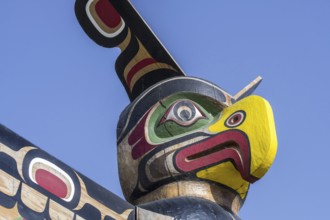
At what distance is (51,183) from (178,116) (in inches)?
79.9

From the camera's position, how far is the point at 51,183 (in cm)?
453

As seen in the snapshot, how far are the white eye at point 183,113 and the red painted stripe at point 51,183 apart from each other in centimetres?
191

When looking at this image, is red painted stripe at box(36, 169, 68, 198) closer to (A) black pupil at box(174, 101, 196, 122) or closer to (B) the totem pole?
(B) the totem pole

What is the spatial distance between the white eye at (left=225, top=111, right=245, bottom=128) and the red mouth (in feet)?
0.33

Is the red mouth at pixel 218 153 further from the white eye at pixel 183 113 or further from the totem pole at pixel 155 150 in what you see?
the white eye at pixel 183 113

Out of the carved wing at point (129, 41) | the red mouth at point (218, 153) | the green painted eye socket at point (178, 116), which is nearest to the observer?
the red mouth at point (218, 153)

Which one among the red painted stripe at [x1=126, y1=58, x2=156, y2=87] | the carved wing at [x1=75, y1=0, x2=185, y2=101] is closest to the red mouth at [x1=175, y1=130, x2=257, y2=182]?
the carved wing at [x1=75, y1=0, x2=185, y2=101]

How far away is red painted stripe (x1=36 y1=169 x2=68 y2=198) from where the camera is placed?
4470 mm

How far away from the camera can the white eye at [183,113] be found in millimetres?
6309

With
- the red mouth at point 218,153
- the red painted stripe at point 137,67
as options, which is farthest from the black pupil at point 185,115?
the red painted stripe at point 137,67

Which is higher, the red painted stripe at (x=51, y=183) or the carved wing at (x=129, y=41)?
the carved wing at (x=129, y=41)

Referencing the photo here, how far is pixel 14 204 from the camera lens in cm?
420

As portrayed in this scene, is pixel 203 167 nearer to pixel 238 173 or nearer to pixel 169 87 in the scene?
pixel 238 173

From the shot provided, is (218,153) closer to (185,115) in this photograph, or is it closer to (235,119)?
(235,119)
